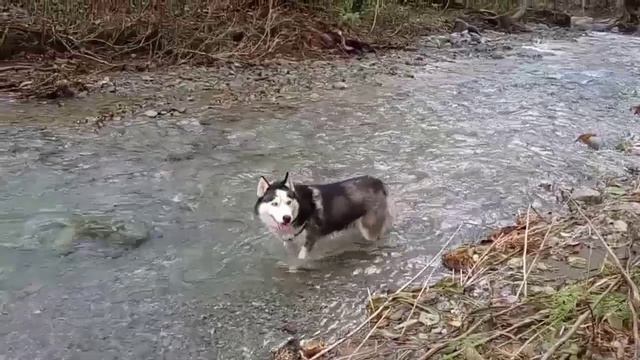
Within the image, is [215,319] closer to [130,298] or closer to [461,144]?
[130,298]

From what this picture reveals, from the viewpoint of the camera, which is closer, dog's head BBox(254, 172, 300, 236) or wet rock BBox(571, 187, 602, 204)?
dog's head BBox(254, 172, 300, 236)

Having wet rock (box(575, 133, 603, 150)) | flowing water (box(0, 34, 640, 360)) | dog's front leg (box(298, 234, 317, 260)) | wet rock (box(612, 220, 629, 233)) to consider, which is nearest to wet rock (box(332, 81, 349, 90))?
flowing water (box(0, 34, 640, 360))

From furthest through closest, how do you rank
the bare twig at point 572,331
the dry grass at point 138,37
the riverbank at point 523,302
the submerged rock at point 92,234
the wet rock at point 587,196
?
the dry grass at point 138,37, the wet rock at point 587,196, the submerged rock at point 92,234, the riverbank at point 523,302, the bare twig at point 572,331

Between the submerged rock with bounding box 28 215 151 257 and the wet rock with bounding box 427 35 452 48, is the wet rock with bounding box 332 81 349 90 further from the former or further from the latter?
the submerged rock with bounding box 28 215 151 257

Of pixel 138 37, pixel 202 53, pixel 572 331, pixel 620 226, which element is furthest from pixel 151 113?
pixel 572 331

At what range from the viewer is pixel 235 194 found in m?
6.70

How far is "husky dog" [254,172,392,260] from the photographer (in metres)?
5.27

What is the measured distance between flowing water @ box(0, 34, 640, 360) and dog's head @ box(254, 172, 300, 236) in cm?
30

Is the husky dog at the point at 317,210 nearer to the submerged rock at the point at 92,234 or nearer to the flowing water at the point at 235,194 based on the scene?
the flowing water at the point at 235,194

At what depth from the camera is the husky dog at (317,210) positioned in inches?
208

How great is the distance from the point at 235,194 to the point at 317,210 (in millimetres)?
1389

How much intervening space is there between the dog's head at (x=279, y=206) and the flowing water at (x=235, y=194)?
0.30m

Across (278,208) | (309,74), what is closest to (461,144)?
(278,208)

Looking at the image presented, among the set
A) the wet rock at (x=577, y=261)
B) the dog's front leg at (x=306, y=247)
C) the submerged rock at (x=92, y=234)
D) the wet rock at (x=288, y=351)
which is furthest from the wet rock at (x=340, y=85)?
the wet rock at (x=288, y=351)
